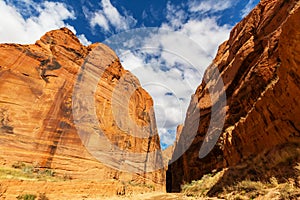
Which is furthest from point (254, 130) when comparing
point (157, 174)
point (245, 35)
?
point (157, 174)

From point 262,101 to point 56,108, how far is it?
24.1m

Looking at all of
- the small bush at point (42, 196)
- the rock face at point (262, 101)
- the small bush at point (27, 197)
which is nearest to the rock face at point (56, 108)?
the small bush at point (42, 196)

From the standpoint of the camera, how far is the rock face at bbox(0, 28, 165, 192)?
884 inches

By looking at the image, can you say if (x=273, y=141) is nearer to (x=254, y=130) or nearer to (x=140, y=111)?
(x=254, y=130)

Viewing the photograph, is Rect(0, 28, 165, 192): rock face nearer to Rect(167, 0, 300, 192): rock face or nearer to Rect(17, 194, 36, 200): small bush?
Rect(17, 194, 36, 200): small bush

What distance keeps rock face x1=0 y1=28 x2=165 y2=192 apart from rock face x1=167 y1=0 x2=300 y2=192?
15.7m

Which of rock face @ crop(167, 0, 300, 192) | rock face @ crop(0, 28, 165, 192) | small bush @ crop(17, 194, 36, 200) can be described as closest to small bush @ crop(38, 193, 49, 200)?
small bush @ crop(17, 194, 36, 200)

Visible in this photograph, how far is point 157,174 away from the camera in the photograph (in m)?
56.4

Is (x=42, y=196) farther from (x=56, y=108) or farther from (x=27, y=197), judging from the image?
(x=56, y=108)

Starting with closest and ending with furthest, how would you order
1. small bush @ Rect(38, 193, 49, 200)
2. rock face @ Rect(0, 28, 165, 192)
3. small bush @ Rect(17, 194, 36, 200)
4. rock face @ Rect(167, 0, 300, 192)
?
rock face @ Rect(167, 0, 300, 192) → small bush @ Rect(17, 194, 36, 200) → small bush @ Rect(38, 193, 49, 200) → rock face @ Rect(0, 28, 165, 192)

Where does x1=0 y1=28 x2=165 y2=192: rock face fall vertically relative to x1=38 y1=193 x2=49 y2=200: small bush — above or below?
above


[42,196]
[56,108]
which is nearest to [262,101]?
[42,196]

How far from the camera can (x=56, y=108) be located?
1054 inches

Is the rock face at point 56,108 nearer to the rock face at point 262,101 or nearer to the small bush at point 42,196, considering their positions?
the small bush at point 42,196
